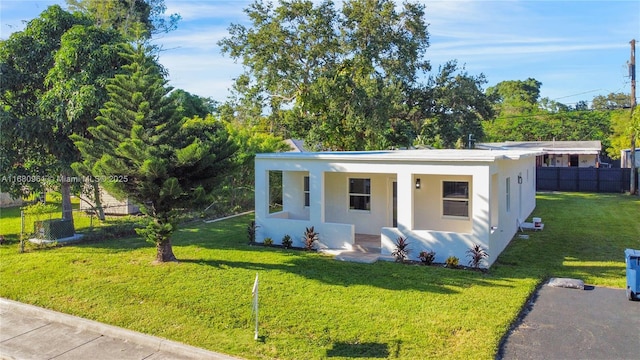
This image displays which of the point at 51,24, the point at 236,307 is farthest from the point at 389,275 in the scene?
the point at 51,24

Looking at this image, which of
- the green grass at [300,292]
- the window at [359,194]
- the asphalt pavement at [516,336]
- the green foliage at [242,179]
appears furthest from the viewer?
the green foliage at [242,179]

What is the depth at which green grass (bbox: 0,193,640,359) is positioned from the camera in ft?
21.4

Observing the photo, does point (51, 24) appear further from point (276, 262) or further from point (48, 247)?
point (276, 262)

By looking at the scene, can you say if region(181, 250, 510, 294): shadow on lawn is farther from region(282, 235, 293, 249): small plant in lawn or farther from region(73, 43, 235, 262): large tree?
region(73, 43, 235, 262): large tree

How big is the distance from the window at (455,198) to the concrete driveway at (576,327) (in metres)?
4.11

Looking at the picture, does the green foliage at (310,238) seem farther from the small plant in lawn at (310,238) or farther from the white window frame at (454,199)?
the white window frame at (454,199)

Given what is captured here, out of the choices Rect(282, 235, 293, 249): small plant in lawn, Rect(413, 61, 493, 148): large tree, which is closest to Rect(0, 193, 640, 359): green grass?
Rect(282, 235, 293, 249): small plant in lawn

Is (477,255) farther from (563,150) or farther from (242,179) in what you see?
(563,150)

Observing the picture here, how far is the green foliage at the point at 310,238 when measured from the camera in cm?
1248

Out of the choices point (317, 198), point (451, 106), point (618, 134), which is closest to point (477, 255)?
point (317, 198)

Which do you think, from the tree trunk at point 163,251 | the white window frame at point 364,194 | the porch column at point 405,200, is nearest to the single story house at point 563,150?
the white window frame at point 364,194

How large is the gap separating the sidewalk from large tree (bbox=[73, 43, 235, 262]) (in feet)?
9.66

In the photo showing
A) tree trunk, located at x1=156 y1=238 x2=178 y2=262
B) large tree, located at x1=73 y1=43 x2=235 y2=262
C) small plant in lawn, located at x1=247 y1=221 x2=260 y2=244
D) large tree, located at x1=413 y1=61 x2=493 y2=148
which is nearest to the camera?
large tree, located at x1=73 y1=43 x2=235 y2=262

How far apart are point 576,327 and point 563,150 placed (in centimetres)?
2837
